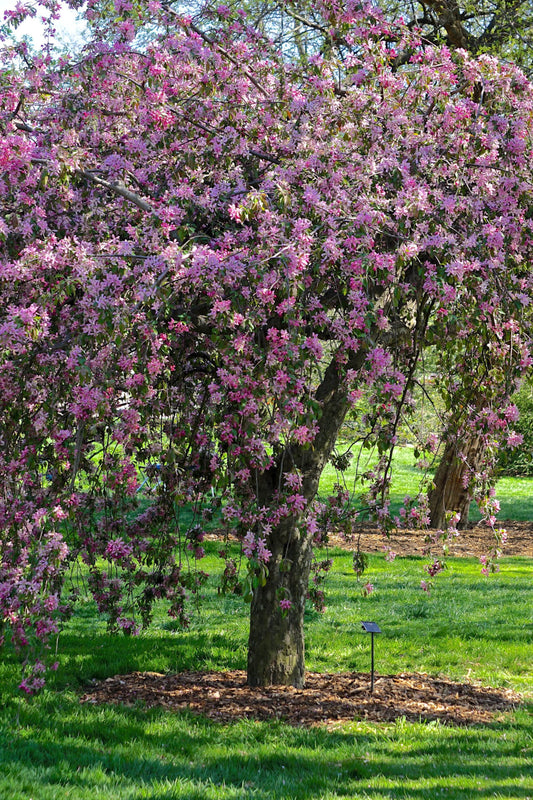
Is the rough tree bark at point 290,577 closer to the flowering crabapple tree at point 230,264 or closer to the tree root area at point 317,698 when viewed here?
the flowering crabapple tree at point 230,264

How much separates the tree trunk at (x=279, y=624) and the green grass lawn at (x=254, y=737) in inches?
30.7

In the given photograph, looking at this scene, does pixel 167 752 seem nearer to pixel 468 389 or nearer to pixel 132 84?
pixel 468 389

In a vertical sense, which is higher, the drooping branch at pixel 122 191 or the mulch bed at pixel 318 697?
the drooping branch at pixel 122 191

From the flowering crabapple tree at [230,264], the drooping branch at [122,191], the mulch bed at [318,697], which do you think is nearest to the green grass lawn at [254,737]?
the mulch bed at [318,697]

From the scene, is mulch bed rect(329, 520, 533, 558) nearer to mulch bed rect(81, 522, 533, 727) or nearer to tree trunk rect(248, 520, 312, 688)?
mulch bed rect(81, 522, 533, 727)

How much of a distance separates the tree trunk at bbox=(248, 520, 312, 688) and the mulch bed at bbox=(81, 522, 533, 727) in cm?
14

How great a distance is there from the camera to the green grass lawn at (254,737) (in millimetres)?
4645

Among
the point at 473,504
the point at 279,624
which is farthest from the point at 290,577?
the point at 473,504

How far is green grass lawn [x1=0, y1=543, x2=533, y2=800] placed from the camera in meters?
4.64

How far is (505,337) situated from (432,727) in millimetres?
2978

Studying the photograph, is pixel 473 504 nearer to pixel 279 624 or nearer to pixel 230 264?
pixel 279 624

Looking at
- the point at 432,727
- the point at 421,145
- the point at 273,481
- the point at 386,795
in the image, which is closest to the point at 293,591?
the point at 273,481

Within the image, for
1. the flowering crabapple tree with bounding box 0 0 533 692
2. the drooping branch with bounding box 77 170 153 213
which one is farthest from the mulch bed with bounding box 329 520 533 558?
the drooping branch with bounding box 77 170 153 213

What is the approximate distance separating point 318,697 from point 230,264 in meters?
4.13
